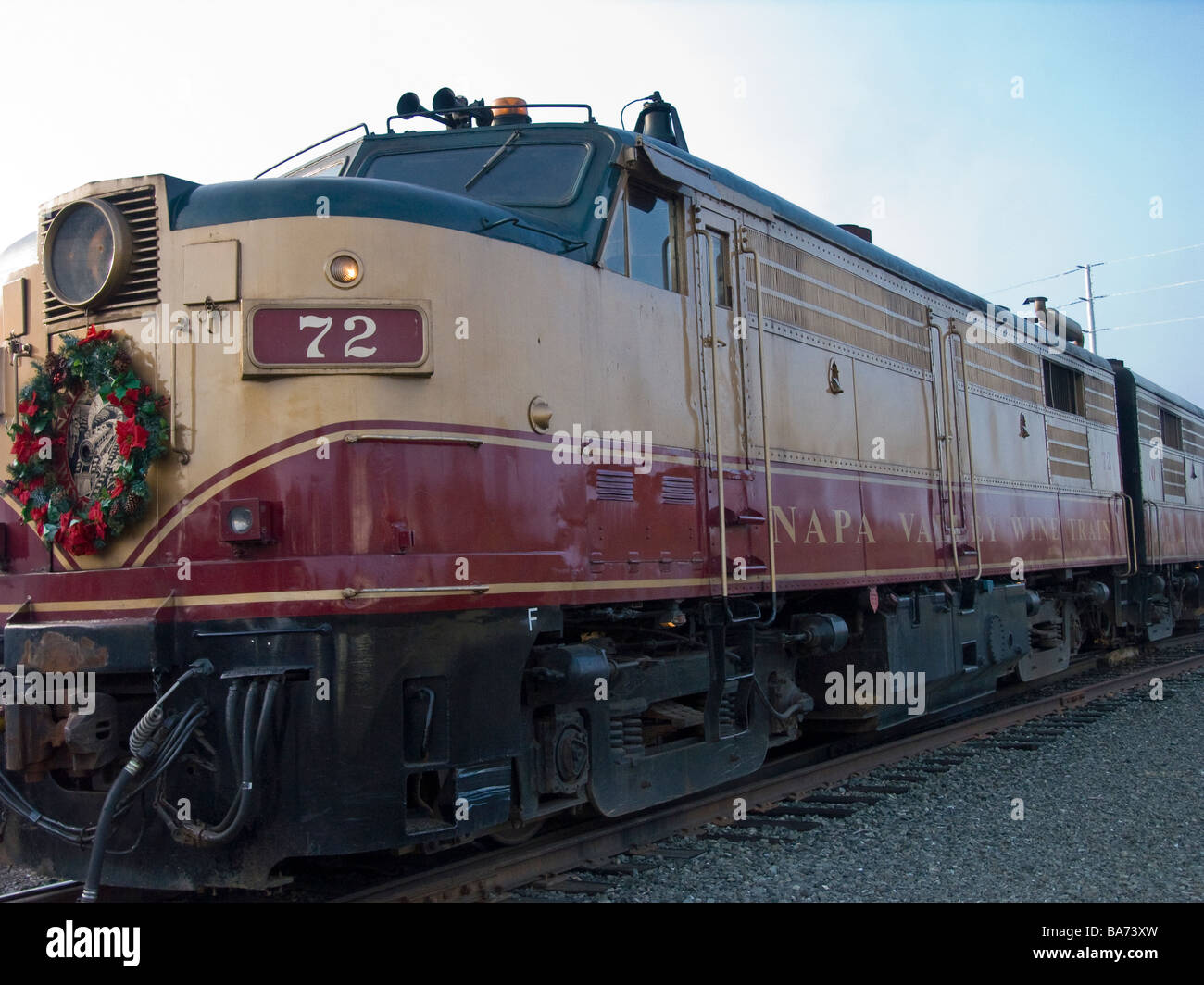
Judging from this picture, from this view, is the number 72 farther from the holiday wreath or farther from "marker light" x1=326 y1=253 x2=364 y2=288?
the holiday wreath

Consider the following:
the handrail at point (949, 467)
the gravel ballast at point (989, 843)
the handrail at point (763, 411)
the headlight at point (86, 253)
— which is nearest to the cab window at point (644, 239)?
the handrail at point (763, 411)

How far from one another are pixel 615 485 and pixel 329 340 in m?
1.67

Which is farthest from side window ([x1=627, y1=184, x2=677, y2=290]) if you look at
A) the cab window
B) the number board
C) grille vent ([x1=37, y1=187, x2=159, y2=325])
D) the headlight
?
the headlight

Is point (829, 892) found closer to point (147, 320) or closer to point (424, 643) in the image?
point (424, 643)

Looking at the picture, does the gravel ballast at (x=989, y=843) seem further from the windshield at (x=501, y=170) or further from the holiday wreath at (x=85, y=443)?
the windshield at (x=501, y=170)

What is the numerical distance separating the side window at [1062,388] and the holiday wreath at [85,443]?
10292mm

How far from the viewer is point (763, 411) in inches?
277

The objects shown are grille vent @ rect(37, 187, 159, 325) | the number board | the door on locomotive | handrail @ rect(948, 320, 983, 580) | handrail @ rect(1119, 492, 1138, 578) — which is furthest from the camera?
handrail @ rect(1119, 492, 1138, 578)

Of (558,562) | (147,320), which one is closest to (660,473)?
(558,562)

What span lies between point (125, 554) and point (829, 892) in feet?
12.0

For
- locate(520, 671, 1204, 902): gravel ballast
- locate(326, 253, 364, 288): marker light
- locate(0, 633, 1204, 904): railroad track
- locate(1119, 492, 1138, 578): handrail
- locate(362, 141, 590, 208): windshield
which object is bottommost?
locate(520, 671, 1204, 902): gravel ballast

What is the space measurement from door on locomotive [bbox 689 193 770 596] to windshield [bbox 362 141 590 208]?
0.90 meters

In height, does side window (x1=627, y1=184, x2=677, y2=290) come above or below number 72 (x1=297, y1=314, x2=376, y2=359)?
above

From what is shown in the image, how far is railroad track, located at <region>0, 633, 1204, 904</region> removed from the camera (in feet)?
17.3
